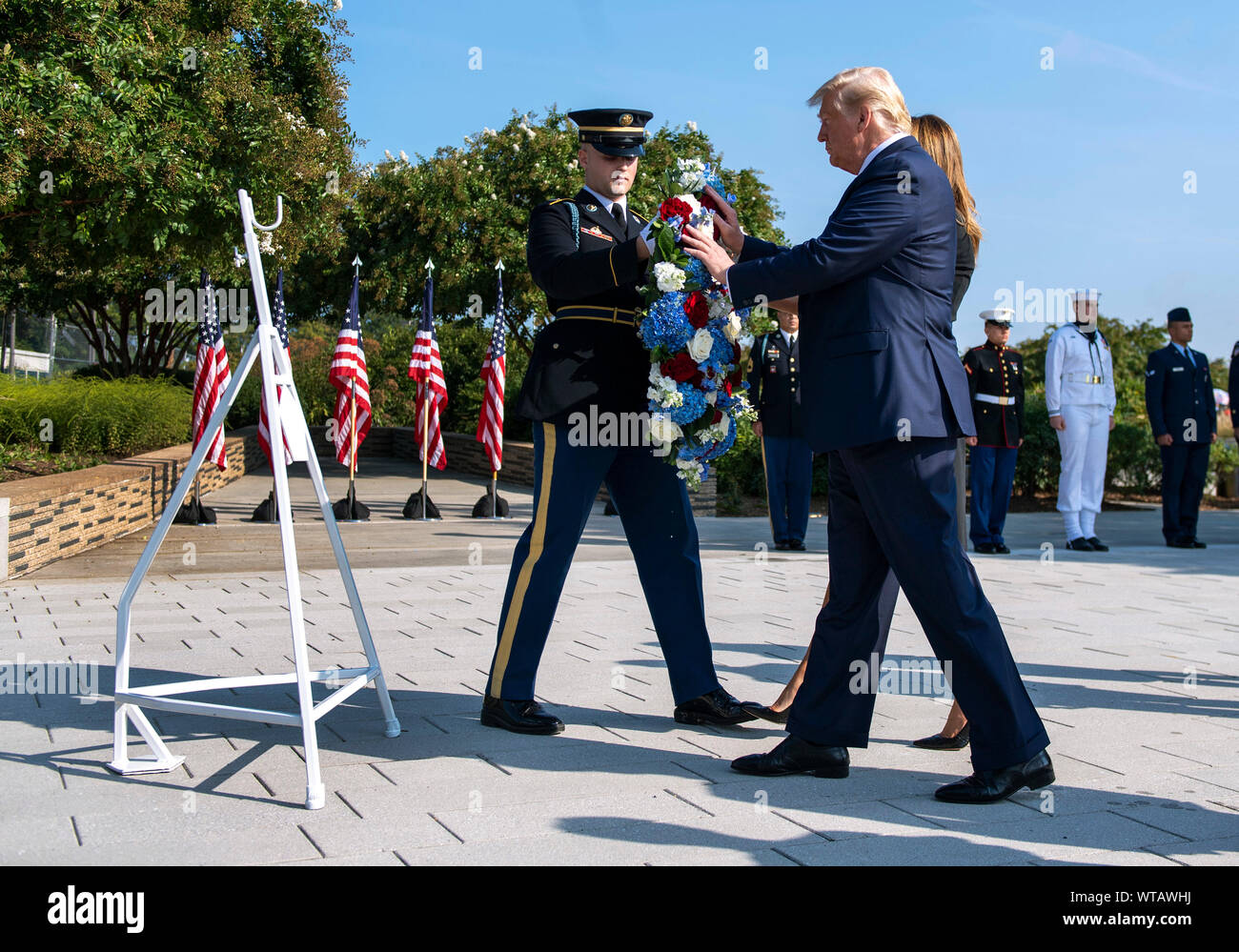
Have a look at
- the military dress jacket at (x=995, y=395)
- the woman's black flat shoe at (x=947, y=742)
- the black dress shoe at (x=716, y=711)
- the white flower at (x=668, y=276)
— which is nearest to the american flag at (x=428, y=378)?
the military dress jacket at (x=995, y=395)

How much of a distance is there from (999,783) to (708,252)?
187cm

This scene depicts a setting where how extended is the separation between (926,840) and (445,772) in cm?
147

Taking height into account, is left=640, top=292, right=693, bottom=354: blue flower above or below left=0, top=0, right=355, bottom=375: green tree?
below

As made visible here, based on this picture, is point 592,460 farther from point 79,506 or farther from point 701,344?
point 79,506

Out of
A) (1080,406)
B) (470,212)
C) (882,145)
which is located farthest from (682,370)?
(470,212)

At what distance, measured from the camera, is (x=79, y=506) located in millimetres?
9375

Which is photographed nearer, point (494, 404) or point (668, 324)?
point (668, 324)

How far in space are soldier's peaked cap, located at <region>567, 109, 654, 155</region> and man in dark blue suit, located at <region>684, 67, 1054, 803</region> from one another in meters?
0.75

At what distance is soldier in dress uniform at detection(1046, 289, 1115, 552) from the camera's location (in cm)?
1070


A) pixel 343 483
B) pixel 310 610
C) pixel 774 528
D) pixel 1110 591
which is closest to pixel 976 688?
pixel 310 610

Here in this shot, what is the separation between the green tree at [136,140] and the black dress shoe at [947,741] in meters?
7.35

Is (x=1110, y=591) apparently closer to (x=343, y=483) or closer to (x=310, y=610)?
(x=310, y=610)

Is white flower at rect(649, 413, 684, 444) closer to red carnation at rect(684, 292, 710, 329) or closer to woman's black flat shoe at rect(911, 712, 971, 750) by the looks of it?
red carnation at rect(684, 292, 710, 329)

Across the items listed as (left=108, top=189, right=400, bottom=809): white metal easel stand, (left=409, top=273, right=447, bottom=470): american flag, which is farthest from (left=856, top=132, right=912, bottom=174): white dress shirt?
(left=409, top=273, right=447, bottom=470): american flag
